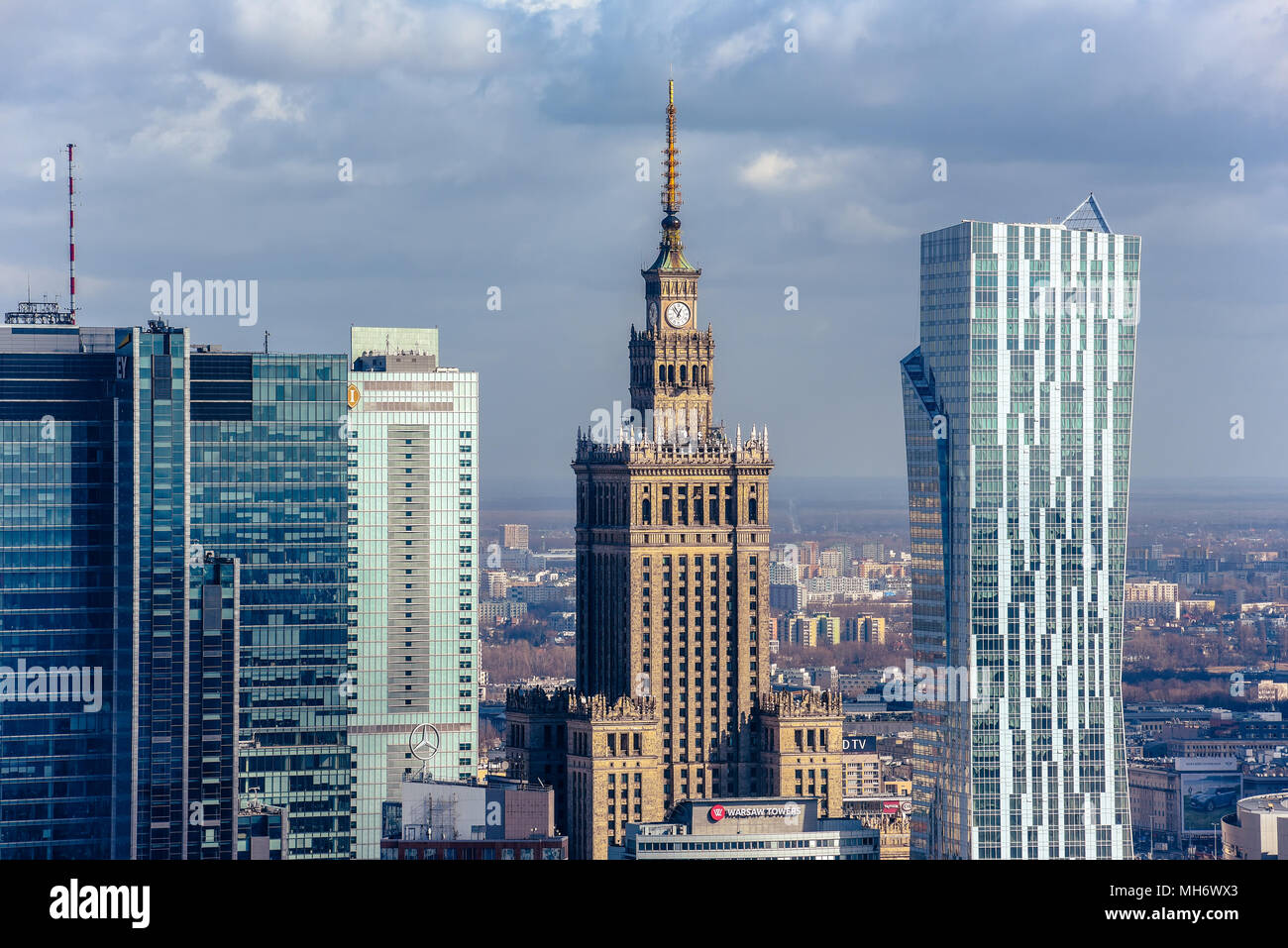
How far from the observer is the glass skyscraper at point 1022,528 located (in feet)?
611

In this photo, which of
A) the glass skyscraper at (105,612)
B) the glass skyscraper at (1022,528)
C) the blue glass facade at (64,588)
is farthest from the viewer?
the glass skyscraper at (1022,528)

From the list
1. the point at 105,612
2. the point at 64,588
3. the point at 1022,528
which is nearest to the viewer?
the point at 105,612

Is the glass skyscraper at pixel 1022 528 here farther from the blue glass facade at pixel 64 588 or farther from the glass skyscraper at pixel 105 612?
the blue glass facade at pixel 64 588

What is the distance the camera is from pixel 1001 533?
186m

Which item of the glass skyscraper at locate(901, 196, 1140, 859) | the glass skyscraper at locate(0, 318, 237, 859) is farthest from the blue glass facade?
the glass skyscraper at locate(901, 196, 1140, 859)

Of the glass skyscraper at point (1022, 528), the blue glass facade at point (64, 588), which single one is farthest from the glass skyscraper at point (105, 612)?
the glass skyscraper at point (1022, 528)

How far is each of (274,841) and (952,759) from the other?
185 feet

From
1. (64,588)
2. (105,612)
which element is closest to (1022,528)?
(105,612)

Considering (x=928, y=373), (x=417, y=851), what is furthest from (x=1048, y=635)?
(x=417, y=851)

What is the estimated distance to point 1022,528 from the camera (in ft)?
611

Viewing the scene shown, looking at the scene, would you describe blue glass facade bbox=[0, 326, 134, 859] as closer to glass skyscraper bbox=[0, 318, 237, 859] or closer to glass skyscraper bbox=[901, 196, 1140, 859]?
glass skyscraper bbox=[0, 318, 237, 859]

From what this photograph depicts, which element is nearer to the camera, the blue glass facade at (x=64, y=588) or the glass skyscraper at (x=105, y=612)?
the glass skyscraper at (x=105, y=612)

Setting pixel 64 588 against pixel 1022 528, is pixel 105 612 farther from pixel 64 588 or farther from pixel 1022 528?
pixel 1022 528
